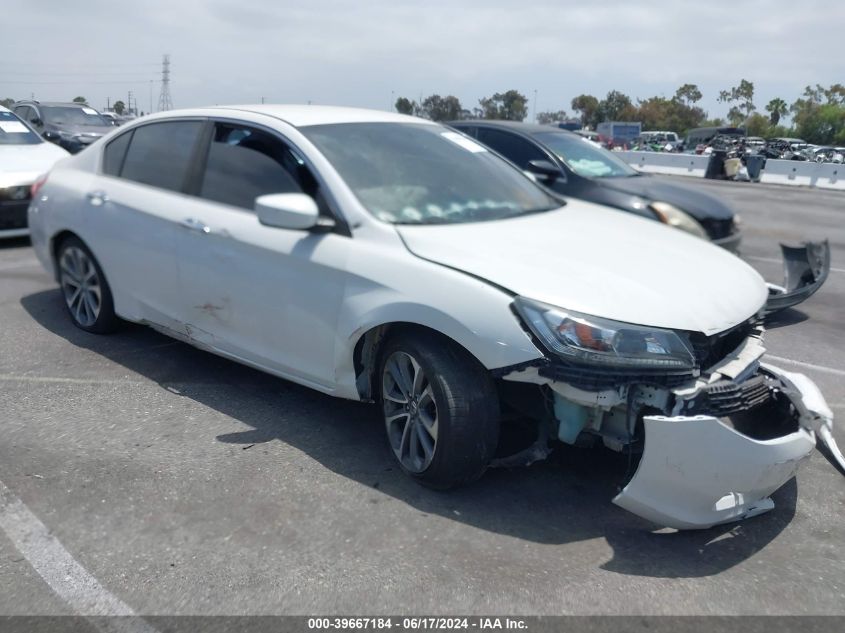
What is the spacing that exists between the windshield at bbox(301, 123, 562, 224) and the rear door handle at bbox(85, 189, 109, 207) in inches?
68.1

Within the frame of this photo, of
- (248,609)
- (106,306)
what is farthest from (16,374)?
(248,609)

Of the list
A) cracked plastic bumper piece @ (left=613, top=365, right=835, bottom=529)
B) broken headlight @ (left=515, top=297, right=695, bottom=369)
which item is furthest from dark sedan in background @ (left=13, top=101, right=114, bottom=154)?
cracked plastic bumper piece @ (left=613, top=365, right=835, bottom=529)

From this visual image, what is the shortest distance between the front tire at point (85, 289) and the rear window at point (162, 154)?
65 cm

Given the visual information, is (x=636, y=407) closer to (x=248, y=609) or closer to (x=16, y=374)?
(x=248, y=609)

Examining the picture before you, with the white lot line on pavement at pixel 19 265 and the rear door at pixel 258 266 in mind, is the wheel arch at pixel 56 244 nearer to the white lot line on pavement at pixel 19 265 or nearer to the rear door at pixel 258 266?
the rear door at pixel 258 266

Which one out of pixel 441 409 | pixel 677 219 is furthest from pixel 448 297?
pixel 677 219

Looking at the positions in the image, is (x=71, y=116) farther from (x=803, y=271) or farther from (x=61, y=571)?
(x=61, y=571)

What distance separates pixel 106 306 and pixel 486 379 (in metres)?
3.15

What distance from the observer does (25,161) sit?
30.2 ft

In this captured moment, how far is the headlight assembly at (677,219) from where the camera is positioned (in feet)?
24.8

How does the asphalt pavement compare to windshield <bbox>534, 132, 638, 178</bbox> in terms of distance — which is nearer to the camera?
the asphalt pavement

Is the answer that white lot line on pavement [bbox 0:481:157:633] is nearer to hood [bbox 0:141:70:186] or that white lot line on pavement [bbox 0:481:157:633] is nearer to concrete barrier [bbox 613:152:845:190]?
hood [bbox 0:141:70:186]

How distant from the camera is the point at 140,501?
11.4ft

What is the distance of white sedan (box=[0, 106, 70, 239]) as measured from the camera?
8648mm
